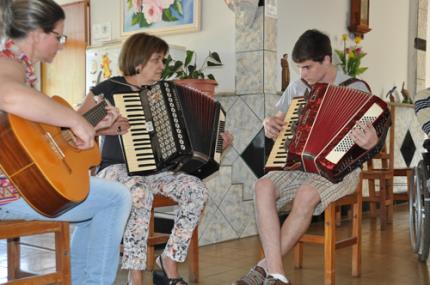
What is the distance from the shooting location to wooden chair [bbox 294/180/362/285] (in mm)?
2455

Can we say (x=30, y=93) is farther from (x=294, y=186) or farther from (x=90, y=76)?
(x=90, y=76)

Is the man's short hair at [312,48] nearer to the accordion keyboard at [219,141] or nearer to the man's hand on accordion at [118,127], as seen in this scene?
the accordion keyboard at [219,141]

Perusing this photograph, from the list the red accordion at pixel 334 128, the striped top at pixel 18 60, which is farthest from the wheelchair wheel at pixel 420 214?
the striped top at pixel 18 60

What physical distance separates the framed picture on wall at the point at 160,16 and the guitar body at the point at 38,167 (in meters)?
2.89

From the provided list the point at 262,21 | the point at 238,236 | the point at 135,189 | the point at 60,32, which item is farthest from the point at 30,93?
the point at 262,21

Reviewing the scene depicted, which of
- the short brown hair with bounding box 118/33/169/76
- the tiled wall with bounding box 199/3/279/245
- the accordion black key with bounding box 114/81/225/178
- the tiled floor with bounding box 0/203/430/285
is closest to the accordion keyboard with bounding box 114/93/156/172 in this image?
the accordion black key with bounding box 114/81/225/178

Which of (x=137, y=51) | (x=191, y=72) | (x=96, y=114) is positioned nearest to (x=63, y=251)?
(x=96, y=114)

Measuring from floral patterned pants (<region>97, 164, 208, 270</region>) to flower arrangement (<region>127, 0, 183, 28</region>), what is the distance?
2390 millimetres

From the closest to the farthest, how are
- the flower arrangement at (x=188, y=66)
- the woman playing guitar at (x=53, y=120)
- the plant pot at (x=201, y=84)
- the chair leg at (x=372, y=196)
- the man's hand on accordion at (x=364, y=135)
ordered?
the woman playing guitar at (x=53, y=120), the man's hand on accordion at (x=364, y=135), the plant pot at (x=201, y=84), the flower arrangement at (x=188, y=66), the chair leg at (x=372, y=196)

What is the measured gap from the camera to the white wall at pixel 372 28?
14.0 ft

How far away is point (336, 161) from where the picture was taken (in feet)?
7.31

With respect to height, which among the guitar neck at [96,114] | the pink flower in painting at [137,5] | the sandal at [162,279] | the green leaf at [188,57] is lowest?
the sandal at [162,279]

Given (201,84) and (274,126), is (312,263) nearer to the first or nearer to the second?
(274,126)

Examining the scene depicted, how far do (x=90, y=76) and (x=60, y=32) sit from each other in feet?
9.90
